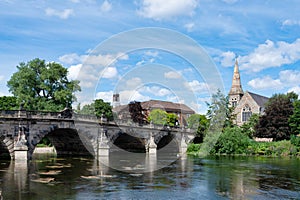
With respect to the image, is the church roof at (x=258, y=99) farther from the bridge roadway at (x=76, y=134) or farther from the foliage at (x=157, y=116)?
the bridge roadway at (x=76, y=134)

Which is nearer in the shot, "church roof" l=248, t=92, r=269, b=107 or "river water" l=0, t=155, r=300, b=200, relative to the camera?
"river water" l=0, t=155, r=300, b=200

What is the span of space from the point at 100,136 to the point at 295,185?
2743cm

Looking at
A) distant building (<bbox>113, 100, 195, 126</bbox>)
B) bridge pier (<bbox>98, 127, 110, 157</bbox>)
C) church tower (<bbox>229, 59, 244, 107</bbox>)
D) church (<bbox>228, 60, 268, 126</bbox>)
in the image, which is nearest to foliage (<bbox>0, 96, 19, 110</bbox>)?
distant building (<bbox>113, 100, 195, 126</bbox>)

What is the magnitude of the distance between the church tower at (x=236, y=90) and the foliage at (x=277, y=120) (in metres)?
38.6

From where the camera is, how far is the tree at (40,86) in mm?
56531

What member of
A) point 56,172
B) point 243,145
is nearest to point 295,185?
point 56,172

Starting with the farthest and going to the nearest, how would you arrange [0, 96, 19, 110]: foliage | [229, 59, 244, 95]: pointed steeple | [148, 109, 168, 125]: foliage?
[229, 59, 244, 95]: pointed steeple → [148, 109, 168, 125]: foliage → [0, 96, 19, 110]: foliage

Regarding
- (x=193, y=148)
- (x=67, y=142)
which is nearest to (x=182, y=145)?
(x=193, y=148)

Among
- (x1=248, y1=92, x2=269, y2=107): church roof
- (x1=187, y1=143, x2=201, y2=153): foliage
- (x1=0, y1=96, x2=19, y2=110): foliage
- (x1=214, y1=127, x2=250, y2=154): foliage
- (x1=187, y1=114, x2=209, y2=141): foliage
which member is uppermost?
(x1=248, y1=92, x2=269, y2=107): church roof

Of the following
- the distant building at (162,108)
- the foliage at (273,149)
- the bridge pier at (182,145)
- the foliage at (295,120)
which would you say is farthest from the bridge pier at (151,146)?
the foliage at (295,120)

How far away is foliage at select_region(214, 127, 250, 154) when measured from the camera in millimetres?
54219

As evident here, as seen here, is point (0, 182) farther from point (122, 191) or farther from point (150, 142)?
point (150, 142)

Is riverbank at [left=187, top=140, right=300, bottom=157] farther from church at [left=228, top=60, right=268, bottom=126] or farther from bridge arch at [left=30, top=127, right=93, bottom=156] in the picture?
church at [left=228, top=60, right=268, bottom=126]

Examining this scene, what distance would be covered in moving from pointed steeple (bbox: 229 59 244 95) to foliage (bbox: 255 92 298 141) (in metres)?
39.3
